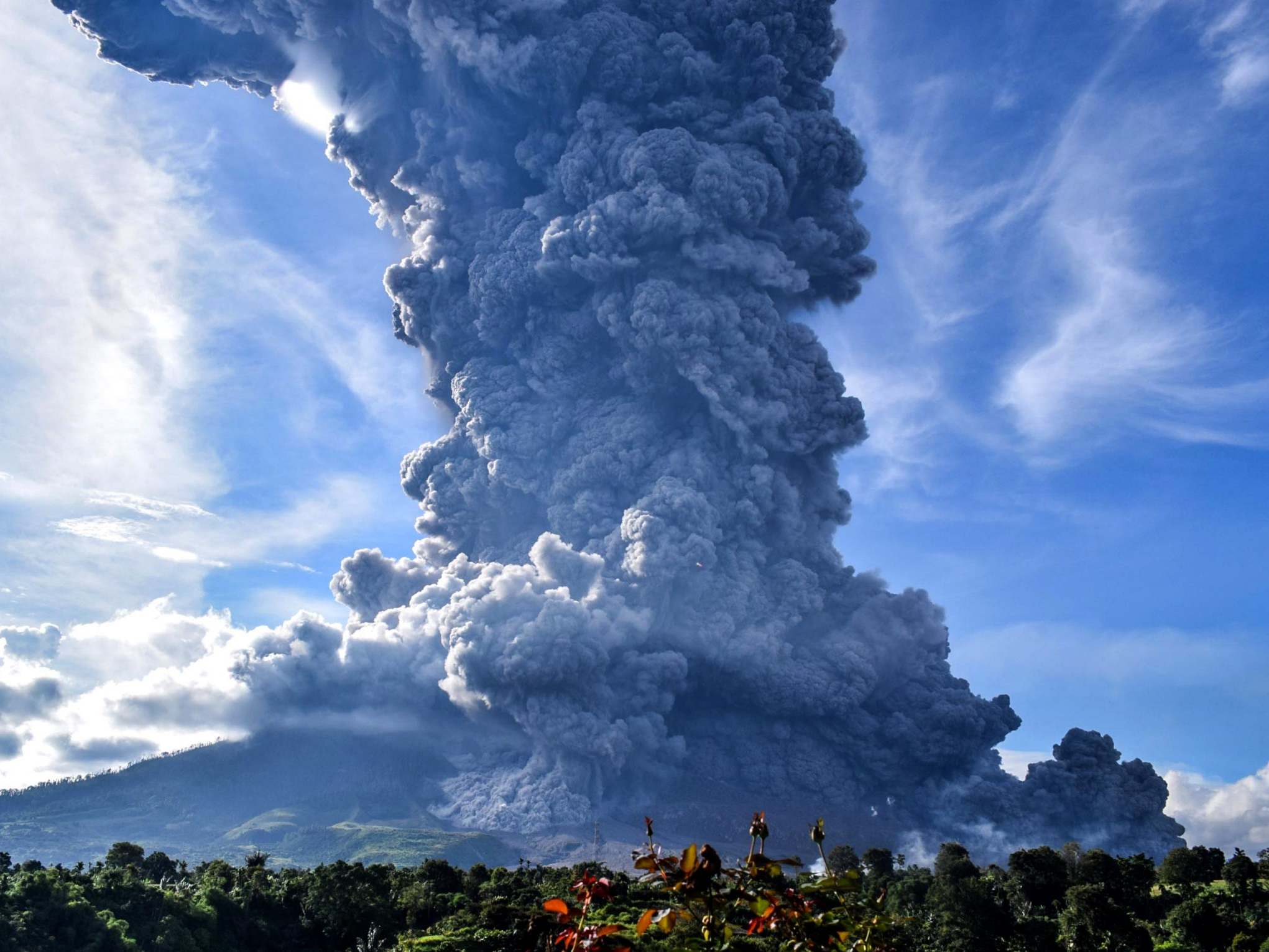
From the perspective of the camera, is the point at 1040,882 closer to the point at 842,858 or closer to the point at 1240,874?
the point at 1240,874

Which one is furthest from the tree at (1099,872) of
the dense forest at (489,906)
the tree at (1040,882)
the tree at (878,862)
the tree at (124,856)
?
the tree at (124,856)

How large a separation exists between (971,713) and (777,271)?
55811 millimetres

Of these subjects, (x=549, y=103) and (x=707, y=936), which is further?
(x=549, y=103)

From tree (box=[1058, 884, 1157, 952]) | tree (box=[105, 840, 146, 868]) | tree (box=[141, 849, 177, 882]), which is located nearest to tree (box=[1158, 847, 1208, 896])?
tree (box=[1058, 884, 1157, 952])

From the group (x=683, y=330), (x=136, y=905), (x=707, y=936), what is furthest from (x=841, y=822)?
(x=707, y=936)

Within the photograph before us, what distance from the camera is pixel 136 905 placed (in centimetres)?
4075

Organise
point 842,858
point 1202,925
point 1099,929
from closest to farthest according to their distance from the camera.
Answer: point 1099,929
point 1202,925
point 842,858

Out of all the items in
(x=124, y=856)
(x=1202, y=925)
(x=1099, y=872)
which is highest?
(x=1099, y=872)

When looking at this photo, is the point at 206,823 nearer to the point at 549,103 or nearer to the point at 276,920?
the point at 549,103

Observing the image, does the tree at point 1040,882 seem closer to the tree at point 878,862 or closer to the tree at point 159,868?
the tree at point 878,862

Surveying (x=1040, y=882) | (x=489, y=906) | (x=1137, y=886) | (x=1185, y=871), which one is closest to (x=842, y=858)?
(x=1040, y=882)

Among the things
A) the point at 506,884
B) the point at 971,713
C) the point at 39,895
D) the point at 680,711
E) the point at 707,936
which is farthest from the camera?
the point at 680,711

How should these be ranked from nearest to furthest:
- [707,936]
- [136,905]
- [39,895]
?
[707,936], [39,895], [136,905]

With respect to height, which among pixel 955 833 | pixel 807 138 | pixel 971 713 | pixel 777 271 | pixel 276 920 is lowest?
pixel 276 920
